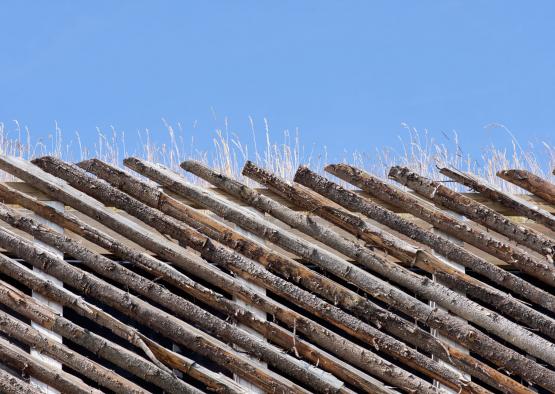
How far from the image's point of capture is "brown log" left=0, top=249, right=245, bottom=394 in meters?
3.14

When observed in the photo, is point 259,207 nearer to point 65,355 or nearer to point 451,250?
point 451,250

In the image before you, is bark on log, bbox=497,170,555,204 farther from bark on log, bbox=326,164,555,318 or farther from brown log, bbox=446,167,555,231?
bark on log, bbox=326,164,555,318

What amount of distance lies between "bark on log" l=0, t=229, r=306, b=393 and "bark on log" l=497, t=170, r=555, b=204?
123cm

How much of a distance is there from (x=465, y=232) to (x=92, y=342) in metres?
1.38

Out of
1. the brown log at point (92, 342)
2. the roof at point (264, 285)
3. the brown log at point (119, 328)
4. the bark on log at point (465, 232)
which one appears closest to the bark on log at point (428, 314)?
the roof at point (264, 285)

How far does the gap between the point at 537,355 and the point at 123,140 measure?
312 cm

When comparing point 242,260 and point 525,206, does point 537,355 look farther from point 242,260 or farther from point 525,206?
point 242,260

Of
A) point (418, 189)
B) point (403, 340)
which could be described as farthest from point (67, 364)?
point (418, 189)

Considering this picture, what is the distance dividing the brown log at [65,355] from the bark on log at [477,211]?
1.14 m

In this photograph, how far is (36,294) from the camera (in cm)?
325

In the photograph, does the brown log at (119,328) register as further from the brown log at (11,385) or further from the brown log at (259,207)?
the brown log at (259,207)

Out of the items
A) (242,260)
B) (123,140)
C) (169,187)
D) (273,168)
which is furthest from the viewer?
(123,140)

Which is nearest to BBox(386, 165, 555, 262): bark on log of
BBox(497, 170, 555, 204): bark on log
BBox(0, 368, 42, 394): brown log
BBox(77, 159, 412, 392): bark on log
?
BBox(497, 170, 555, 204): bark on log

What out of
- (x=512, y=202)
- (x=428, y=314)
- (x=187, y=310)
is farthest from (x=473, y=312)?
(x=187, y=310)
